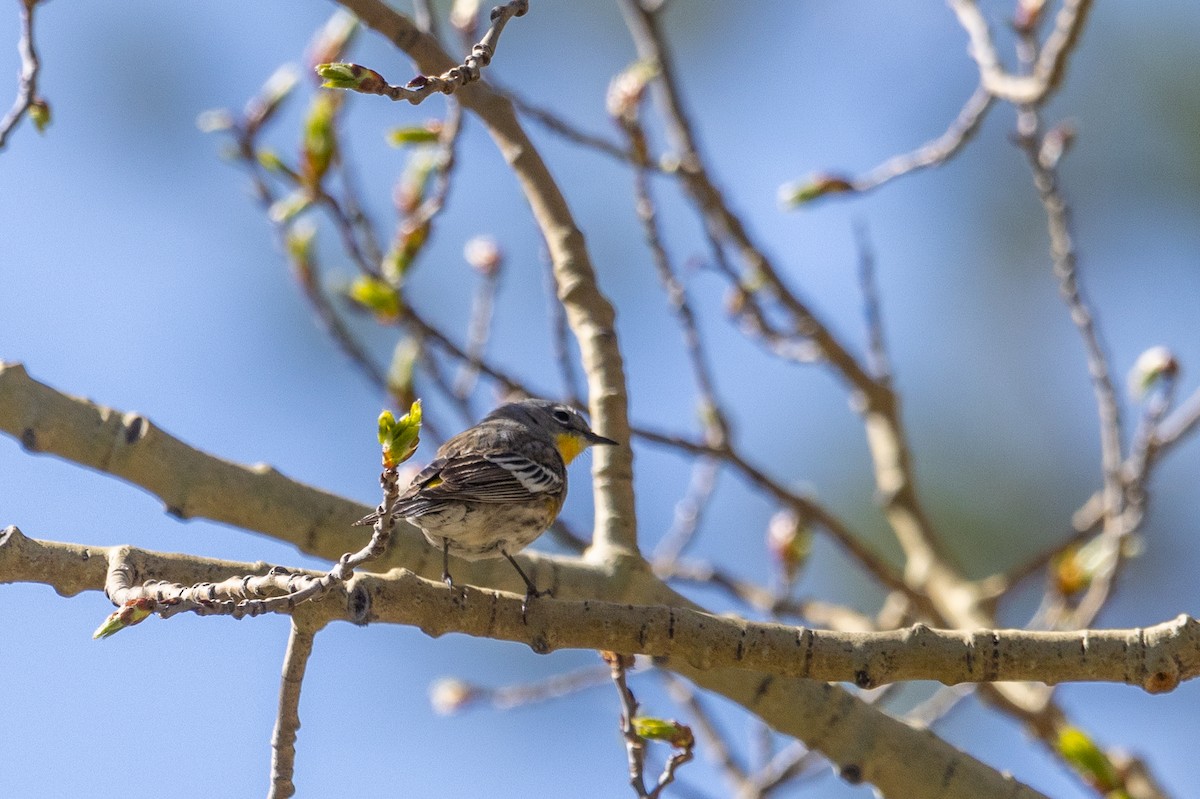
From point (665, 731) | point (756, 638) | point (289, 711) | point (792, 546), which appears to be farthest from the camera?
point (792, 546)

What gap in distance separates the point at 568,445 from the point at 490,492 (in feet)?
5.04

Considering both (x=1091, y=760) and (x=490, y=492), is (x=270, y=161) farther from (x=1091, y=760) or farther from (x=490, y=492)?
(x=1091, y=760)

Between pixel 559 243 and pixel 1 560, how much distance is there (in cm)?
228

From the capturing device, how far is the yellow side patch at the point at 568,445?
5.98m

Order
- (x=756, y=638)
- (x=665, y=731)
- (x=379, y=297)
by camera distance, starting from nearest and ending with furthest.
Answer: (x=756, y=638)
(x=665, y=731)
(x=379, y=297)

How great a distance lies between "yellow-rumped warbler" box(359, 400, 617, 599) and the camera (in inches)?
169

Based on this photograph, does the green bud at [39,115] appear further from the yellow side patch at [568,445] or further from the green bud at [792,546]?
the green bud at [792,546]

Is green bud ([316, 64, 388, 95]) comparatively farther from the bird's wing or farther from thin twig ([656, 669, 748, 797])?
thin twig ([656, 669, 748, 797])

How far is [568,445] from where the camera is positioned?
20.0 feet

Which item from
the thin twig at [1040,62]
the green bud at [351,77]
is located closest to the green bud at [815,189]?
the thin twig at [1040,62]

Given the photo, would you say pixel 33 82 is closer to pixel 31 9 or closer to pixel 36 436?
pixel 31 9

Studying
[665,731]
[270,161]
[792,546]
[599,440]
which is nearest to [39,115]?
[270,161]

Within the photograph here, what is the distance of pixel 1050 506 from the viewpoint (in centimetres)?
995

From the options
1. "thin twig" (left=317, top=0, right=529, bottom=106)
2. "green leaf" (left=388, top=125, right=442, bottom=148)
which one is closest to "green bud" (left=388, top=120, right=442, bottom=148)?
"green leaf" (left=388, top=125, right=442, bottom=148)
